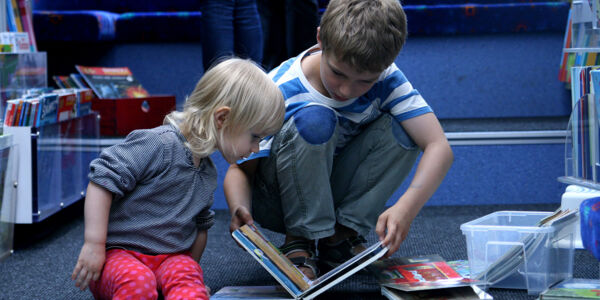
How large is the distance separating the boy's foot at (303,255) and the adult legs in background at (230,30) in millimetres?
713

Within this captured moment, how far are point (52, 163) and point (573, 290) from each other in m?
1.23

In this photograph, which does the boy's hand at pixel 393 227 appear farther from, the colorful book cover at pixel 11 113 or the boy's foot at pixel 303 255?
the colorful book cover at pixel 11 113

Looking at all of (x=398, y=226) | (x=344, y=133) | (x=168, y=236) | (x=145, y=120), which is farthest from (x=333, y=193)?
(x=145, y=120)

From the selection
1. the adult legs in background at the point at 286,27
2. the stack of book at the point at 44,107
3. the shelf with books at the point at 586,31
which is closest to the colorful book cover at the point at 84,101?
the stack of book at the point at 44,107

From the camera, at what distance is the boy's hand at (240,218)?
1133 mm

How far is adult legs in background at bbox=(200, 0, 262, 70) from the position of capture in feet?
5.76

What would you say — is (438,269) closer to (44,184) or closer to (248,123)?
(248,123)

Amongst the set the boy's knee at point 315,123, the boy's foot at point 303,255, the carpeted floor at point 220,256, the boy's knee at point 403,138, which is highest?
the boy's knee at point 315,123

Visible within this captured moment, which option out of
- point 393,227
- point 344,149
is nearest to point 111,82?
point 344,149

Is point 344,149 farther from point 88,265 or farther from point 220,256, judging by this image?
point 88,265

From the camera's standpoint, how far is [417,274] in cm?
111

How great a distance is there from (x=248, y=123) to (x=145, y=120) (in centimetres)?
101

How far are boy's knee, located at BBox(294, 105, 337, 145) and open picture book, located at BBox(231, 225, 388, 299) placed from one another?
0.20m

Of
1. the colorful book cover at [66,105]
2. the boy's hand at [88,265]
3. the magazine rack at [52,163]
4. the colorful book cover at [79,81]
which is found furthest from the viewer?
the colorful book cover at [79,81]
